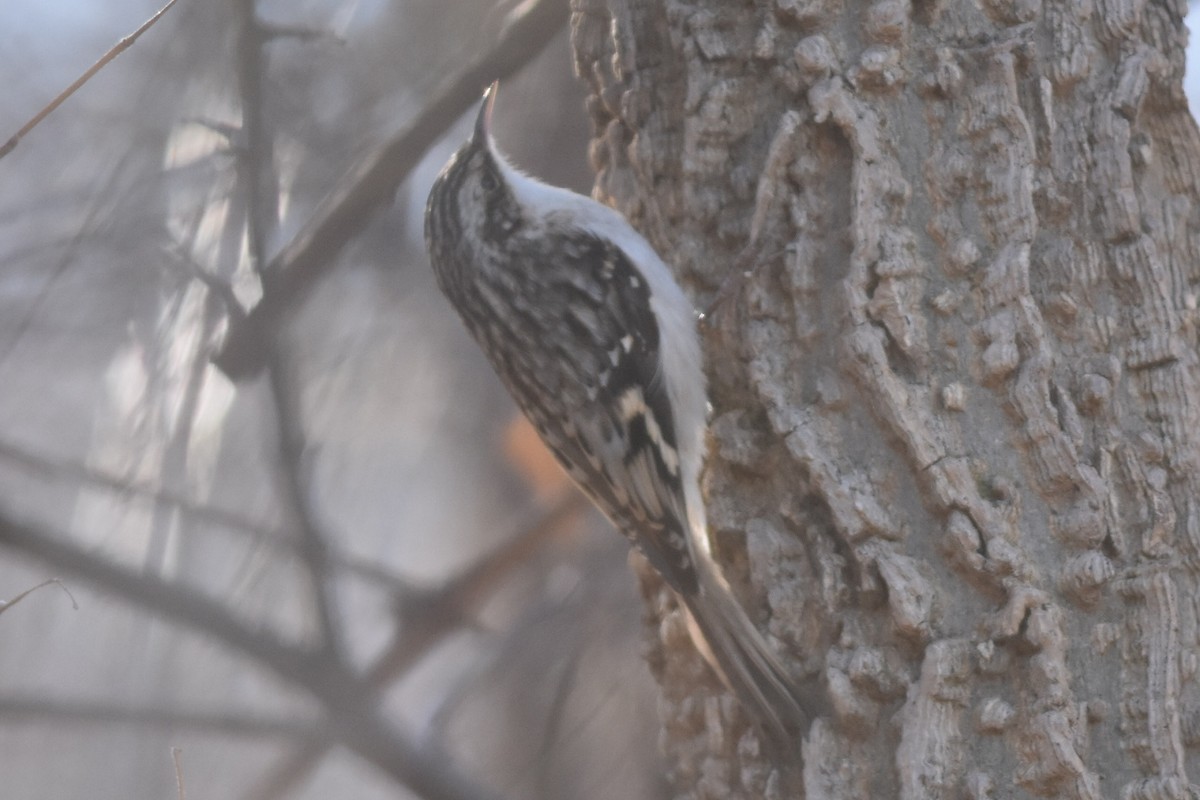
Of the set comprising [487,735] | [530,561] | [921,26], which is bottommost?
[487,735]

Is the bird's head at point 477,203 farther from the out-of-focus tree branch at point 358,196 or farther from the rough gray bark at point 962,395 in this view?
the rough gray bark at point 962,395

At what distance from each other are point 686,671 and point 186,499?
118 centimetres

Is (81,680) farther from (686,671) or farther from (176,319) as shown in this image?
(686,671)

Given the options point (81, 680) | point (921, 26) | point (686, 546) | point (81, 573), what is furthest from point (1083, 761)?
point (81, 680)

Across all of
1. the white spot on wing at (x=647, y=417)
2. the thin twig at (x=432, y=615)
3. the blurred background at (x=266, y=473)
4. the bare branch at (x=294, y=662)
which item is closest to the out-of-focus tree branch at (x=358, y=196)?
the blurred background at (x=266, y=473)

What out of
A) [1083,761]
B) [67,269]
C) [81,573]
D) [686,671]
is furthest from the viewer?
[67,269]

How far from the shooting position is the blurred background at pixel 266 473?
2488 millimetres

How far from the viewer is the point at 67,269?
2.54m

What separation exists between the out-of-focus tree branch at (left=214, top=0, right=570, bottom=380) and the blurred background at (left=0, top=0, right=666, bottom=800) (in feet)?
0.11

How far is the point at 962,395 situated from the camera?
159 cm

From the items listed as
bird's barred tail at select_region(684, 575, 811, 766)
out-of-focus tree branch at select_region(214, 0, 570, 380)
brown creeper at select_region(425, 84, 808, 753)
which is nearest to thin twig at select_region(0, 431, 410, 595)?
out-of-focus tree branch at select_region(214, 0, 570, 380)

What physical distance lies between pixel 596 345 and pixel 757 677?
0.76m

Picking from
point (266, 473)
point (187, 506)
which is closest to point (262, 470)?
point (266, 473)

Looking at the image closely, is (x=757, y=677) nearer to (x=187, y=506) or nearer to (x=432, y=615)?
(x=432, y=615)
